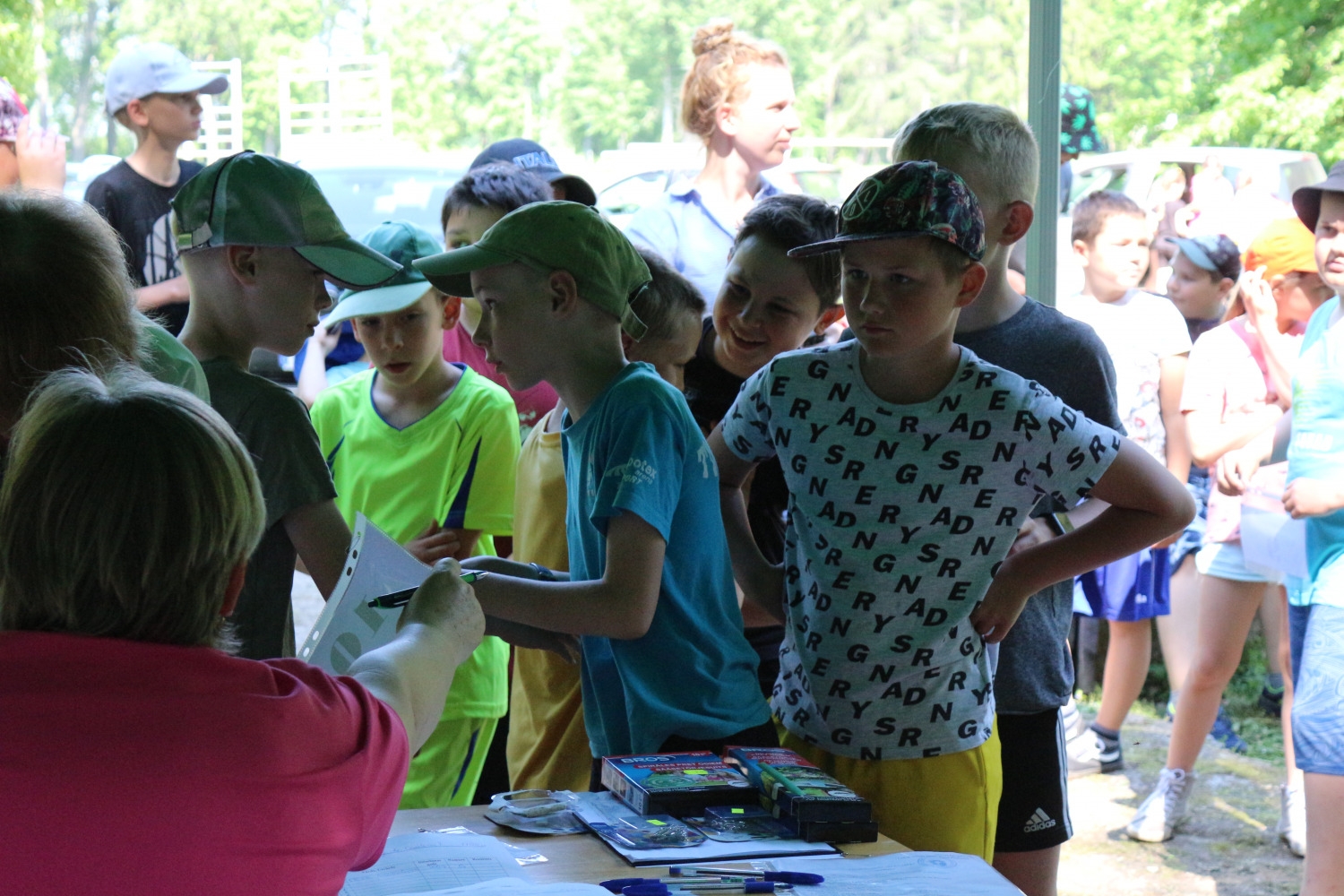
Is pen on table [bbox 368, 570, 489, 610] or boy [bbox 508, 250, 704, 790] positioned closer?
pen on table [bbox 368, 570, 489, 610]

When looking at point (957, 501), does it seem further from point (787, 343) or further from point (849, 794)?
point (787, 343)

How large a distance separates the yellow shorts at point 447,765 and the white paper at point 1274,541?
1845 millimetres

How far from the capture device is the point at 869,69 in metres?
22.6

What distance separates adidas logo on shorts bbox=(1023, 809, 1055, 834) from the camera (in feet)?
6.56

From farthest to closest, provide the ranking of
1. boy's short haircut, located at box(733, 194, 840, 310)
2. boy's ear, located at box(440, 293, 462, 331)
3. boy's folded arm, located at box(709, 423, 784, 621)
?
boy's ear, located at box(440, 293, 462, 331), boy's short haircut, located at box(733, 194, 840, 310), boy's folded arm, located at box(709, 423, 784, 621)

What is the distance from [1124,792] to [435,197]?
7.12 metres

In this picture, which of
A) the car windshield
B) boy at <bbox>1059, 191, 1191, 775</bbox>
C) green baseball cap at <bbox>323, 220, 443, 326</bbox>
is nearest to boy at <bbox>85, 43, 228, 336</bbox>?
green baseball cap at <bbox>323, 220, 443, 326</bbox>

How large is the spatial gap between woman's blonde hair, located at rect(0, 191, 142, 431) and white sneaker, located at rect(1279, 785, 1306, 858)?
352 cm

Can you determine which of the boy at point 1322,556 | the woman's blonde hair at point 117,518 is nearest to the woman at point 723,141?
the boy at point 1322,556

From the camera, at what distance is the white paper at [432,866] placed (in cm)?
138

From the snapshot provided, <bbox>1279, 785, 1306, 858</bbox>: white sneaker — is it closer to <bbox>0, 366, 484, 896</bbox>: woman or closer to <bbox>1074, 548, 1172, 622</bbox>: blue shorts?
<bbox>1074, 548, 1172, 622</bbox>: blue shorts

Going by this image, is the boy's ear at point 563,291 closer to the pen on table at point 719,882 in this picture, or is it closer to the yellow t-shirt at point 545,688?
the yellow t-shirt at point 545,688

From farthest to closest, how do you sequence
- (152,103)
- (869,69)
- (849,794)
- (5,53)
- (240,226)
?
(869,69) → (5,53) → (152,103) → (240,226) → (849,794)

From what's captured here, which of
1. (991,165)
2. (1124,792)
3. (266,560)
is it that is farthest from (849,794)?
(1124,792)
